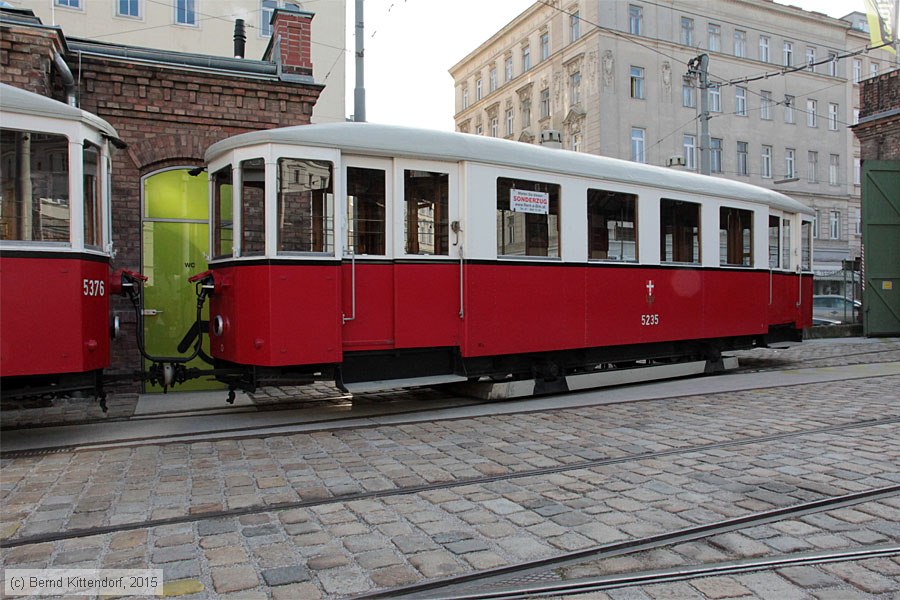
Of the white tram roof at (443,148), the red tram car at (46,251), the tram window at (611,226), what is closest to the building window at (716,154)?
the white tram roof at (443,148)

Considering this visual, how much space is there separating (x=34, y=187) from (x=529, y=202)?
5.29m

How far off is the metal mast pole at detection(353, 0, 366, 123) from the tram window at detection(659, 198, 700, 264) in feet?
19.6

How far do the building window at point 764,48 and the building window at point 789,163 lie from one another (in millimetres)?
5727

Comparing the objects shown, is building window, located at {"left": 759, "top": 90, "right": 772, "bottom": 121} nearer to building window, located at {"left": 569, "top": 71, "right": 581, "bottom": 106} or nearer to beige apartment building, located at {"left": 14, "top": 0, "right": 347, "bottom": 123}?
building window, located at {"left": 569, "top": 71, "right": 581, "bottom": 106}

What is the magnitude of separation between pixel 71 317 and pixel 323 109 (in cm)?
2192

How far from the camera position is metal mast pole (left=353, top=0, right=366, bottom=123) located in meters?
12.8

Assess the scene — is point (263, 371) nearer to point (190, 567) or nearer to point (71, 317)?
point (71, 317)

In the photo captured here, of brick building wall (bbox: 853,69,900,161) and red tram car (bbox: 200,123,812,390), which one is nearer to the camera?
red tram car (bbox: 200,123,812,390)

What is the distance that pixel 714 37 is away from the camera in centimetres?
4016

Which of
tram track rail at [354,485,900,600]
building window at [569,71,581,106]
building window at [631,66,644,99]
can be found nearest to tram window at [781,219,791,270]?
tram track rail at [354,485,900,600]

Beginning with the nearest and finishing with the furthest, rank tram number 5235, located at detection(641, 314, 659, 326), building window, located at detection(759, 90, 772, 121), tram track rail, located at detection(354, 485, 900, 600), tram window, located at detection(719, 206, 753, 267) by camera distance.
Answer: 1. tram track rail, located at detection(354, 485, 900, 600)
2. tram number 5235, located at detection(641, 314, 659, 326)
3. tram window, located at detection(719, 206, 753, 267)
4. building window, located at detection(759, 90, 772, 121)

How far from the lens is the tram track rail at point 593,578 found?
3150mm

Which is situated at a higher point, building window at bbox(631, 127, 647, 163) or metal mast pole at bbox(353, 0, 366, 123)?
building window at bbox(631, 127, 647, 163)

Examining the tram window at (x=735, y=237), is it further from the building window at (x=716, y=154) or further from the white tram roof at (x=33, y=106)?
the building window at (x=716, y=154)
